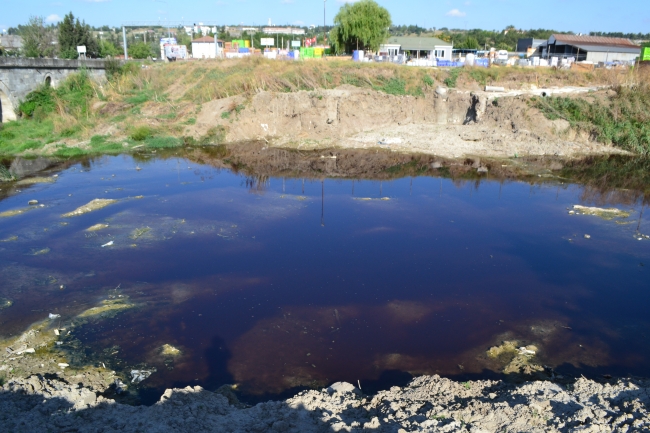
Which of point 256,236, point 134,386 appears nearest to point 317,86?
point 256,236

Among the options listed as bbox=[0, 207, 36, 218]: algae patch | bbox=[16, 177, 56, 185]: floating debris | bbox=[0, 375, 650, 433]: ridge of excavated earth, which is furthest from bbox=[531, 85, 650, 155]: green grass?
bbox=[0, 207, 36, 218]: algae patch

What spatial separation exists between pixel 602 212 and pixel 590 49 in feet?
148

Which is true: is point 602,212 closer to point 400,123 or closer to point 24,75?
point 400,123

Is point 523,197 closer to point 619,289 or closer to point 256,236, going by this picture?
point 619,289

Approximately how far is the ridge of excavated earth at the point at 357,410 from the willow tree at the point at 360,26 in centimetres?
5078

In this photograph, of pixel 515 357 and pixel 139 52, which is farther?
pixel 139 52

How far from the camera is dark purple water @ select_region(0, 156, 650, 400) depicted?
10.2m

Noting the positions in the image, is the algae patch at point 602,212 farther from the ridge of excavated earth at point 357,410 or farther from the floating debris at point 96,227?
the floating debris at point 96,227

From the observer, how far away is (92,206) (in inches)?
723

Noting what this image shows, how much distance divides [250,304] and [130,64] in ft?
115

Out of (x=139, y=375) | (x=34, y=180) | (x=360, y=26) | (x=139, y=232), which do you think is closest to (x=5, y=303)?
(x=139, y=375)

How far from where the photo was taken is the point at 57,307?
11664mm

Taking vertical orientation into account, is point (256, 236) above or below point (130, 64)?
below

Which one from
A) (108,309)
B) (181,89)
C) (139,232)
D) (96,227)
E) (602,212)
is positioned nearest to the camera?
(108,309)
